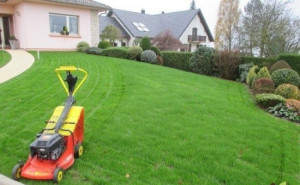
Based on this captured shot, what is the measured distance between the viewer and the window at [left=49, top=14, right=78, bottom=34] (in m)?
18.2

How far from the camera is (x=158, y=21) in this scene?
3534 centimetres

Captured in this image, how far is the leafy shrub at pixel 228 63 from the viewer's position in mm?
13172

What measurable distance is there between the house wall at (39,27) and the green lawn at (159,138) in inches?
431

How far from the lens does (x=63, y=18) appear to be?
61.3ft

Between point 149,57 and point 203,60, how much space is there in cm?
333

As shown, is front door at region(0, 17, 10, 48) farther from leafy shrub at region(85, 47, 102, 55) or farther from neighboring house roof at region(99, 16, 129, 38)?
neighboring house roof at region(99, 16, 129, 38)

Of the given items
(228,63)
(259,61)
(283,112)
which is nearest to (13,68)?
(283,112)

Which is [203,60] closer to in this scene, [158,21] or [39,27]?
[39,27]

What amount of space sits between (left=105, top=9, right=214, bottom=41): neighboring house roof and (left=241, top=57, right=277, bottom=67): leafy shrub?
1846cm

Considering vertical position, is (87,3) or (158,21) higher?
(158,21)

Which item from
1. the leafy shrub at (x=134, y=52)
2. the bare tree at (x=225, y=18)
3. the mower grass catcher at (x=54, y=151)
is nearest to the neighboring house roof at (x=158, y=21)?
the bare tree at (x=225, y=18)

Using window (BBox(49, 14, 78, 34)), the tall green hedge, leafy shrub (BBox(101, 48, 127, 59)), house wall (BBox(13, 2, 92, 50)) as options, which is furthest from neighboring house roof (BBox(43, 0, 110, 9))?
the tall green hedge

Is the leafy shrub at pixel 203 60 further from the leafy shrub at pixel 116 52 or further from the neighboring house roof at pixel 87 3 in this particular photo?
the neighboring house roof at pixel 87 3

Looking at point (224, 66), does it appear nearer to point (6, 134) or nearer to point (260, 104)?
Result: point (260, 104)
